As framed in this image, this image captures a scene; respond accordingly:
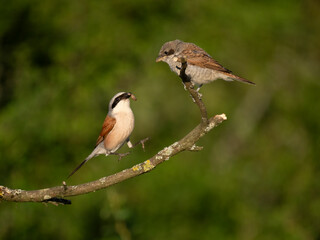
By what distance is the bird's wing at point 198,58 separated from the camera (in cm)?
460

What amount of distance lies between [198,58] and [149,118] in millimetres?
9884

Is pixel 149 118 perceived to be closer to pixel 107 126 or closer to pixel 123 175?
pixel 107 126

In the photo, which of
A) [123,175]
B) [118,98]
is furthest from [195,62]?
[123,175]

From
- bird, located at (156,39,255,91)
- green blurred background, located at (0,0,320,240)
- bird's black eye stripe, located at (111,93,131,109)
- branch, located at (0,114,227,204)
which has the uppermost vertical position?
green blurred background, located at (0,0,320,240)

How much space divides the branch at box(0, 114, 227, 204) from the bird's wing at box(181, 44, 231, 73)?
1.83 ft

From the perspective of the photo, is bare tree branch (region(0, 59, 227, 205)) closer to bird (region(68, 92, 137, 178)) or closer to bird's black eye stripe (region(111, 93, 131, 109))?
bird (region(68, 92, 137, 178))

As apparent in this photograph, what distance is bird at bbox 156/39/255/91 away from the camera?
445 cm

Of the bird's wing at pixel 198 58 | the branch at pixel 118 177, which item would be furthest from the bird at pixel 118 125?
the bird's wing at pixel 198 58

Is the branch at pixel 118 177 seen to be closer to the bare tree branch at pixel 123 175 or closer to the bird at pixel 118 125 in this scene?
the bare tree branch at pixel 123 175

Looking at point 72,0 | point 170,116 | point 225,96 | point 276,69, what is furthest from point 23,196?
point 276,69

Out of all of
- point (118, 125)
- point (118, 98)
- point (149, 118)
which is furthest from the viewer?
point (149, 118)

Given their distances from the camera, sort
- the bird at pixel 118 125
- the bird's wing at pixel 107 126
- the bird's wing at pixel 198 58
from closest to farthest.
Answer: the bird at pixel 118 125 < the bird's wing at pixel 107 126 < the bird's wing at pixel 198 58

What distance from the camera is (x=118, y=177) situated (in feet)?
13.9

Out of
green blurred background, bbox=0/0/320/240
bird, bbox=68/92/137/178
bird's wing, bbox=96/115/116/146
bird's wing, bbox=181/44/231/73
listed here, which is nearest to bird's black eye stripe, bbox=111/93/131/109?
bird, bbox=68/92/137/178
